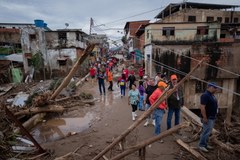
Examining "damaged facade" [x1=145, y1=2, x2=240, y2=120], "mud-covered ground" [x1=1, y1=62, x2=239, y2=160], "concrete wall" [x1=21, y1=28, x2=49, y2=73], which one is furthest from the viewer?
"concrete wall" [x1=21, y1=28, x2=49, y2=73]

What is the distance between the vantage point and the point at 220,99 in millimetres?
18188

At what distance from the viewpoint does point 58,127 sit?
7.30 m

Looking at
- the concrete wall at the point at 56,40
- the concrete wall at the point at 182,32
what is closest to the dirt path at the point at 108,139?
the concrete wall at the point at 182,32

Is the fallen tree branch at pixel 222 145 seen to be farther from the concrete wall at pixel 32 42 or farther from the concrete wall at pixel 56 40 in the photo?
the concrete wall at pixel 32 42

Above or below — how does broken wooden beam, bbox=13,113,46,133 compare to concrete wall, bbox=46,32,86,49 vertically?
below

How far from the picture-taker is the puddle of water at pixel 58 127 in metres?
6.53

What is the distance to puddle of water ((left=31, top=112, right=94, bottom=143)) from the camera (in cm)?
653

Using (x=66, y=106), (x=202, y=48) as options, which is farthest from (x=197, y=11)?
(x=66, y=106)

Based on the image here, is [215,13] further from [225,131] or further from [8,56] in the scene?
[8,56]

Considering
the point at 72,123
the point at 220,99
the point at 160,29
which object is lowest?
the point at 220,99

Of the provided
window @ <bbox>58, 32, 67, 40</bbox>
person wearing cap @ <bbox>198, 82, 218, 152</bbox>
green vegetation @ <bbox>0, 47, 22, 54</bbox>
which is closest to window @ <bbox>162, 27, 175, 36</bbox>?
window @ <bbox>58, 32, 67, 40</bbox>

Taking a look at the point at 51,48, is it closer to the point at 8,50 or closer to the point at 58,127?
the point at 8,50

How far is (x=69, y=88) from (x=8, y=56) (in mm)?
16063

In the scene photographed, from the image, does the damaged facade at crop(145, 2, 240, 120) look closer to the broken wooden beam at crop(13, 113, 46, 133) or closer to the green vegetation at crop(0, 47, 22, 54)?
the broken wooden beam at crop(13, 113, 46, 133)
